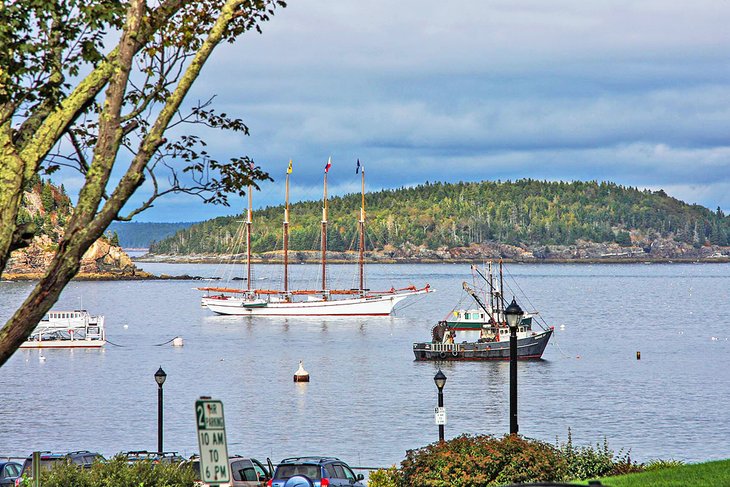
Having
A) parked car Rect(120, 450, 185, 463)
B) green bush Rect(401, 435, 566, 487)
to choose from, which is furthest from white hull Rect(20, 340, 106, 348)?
green bush Rect(401, 435, 566, 487)

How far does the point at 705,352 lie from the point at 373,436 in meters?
58.4

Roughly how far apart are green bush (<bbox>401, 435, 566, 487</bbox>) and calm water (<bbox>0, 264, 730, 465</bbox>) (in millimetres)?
20853

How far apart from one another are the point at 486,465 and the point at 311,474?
5.66 metres

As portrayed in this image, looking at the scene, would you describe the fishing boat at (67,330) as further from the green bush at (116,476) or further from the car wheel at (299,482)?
the green bush at (116,476)

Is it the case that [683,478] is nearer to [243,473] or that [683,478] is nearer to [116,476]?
[116,476]

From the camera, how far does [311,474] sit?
2502 cm

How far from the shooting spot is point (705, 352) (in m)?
98.5

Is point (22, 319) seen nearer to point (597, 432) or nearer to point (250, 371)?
point (597, 432)

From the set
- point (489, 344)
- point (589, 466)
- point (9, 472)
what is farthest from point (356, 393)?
point (589, 466)


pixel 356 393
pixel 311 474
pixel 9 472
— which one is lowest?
pixel 356 393

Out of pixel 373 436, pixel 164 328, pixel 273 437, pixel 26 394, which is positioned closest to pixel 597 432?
pixel 373 436

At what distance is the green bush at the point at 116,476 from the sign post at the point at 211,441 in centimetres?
932

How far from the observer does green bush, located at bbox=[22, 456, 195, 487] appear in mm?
19844

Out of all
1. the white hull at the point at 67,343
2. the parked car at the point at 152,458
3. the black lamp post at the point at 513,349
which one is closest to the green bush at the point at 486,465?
the black lamp post at the point at 513,349
